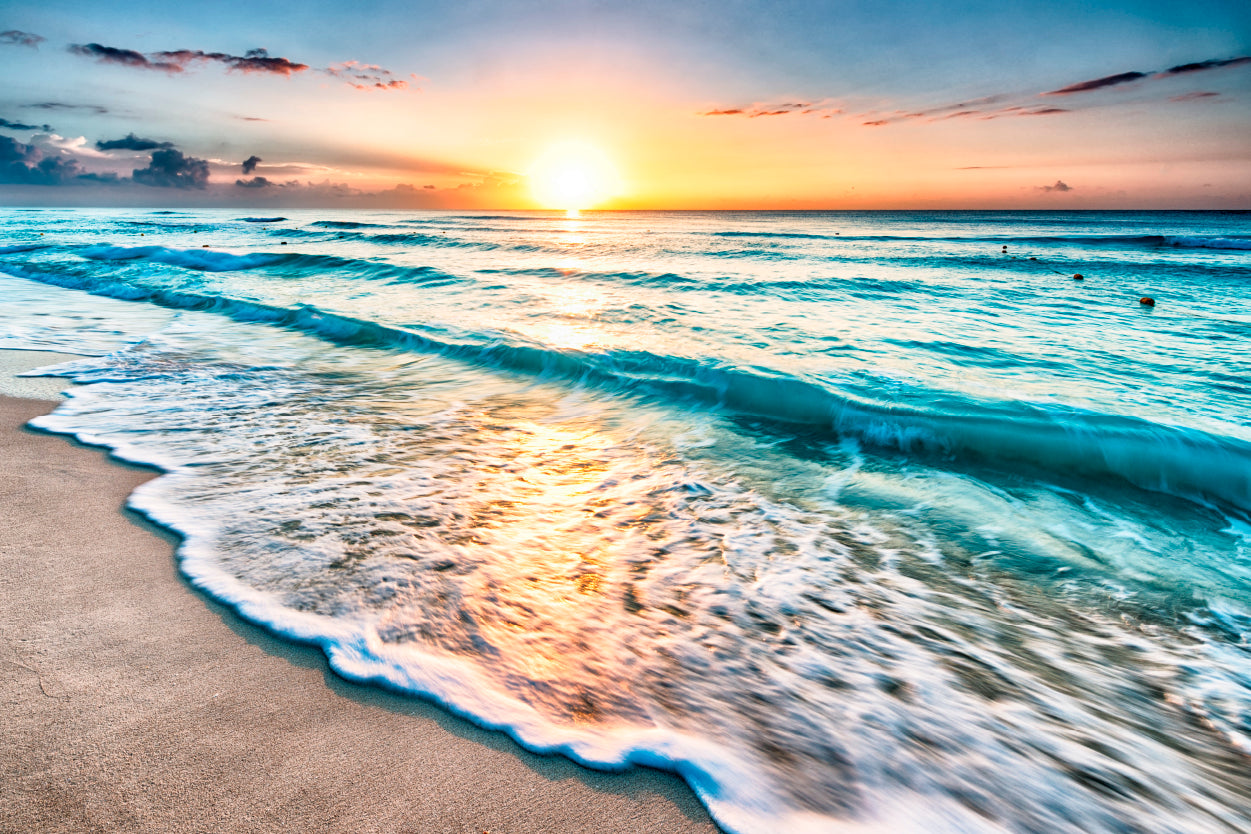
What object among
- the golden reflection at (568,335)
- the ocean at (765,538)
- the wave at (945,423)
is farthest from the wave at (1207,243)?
the golden reflection at (568,335)

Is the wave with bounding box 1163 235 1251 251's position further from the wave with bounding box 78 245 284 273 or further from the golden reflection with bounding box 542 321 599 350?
the wave with bounding box 78 245 284 273

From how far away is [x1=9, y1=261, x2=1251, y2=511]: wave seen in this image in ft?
16.1

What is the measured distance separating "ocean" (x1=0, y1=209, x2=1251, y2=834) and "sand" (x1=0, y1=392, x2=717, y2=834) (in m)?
0.14

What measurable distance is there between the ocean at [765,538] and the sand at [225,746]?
0.45ft

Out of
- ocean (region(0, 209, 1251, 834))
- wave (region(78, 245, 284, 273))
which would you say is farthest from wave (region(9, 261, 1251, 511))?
wave (region(78, 245, 284, 273))

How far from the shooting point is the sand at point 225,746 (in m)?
1.78

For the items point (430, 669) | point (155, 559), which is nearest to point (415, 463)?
point (155, 559)

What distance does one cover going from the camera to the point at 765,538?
373 cm

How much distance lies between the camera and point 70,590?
281cm

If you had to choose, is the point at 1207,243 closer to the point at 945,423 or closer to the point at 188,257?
the point at 945,423

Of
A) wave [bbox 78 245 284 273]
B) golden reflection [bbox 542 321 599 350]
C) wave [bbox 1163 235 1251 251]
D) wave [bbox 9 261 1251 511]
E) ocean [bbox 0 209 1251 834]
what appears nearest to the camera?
ocean [bbox 0 209 1251 834]

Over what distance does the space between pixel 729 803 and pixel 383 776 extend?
1185 mm

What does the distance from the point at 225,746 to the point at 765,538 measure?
115 inches

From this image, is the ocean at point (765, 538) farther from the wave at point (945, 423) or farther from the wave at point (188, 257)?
the wave at point (188, 257)
